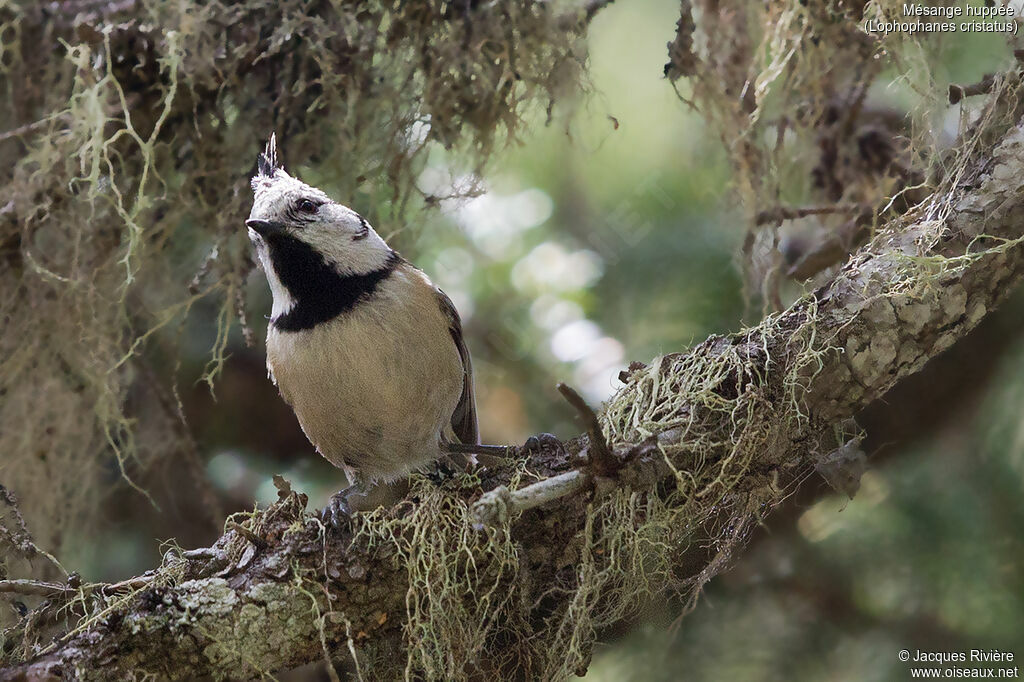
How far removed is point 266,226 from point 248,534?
0.90 m

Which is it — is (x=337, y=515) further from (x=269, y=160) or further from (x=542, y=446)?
(x=269, y=160)

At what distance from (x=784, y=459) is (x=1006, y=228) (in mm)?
663

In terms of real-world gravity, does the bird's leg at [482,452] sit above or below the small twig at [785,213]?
below

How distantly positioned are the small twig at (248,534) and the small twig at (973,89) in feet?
6.31

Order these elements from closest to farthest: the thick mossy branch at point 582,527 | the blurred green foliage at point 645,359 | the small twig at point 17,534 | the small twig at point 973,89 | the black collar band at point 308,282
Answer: the thick mossy branch at point 582,527, the small twig at point 17,534, the small twig at point 973,89, the black collar band at point 308,282, the blurred green foliage at point 645,359

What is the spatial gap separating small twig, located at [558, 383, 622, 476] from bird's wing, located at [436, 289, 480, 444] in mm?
1034

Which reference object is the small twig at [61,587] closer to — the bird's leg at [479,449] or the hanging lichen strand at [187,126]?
the bird's leg at [479,449]

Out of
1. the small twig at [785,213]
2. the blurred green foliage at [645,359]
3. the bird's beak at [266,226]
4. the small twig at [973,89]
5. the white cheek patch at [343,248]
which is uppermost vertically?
the small twig at [973,89]

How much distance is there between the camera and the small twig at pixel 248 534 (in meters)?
1.92

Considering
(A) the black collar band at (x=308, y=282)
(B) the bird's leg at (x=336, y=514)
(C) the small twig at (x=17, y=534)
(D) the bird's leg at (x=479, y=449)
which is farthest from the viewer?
(A) the black collar band at (x=308, y=282)

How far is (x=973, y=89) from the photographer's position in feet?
8.07

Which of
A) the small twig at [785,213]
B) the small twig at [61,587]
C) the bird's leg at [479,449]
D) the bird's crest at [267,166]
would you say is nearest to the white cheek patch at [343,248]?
the bird's crest at [267,166]

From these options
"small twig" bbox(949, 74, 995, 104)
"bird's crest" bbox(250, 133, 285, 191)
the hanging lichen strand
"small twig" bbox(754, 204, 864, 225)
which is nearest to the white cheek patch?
"bird's crest" bbox(250, 133, 285, 191)

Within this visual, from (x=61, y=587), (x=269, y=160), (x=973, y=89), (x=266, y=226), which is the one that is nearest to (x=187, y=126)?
(x=269, y=160)
